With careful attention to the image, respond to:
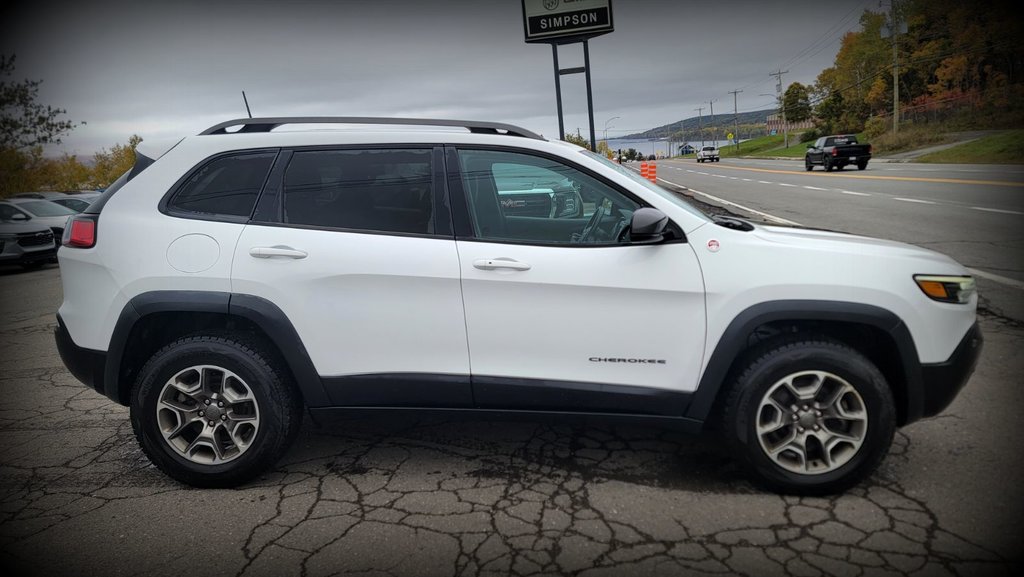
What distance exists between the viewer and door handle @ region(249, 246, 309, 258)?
3.12 m

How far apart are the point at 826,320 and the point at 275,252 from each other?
8.50ft

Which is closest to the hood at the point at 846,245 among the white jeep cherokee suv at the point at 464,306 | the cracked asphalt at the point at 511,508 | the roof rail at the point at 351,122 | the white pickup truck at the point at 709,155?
the white jeep cherokee suv at the point at 464,306

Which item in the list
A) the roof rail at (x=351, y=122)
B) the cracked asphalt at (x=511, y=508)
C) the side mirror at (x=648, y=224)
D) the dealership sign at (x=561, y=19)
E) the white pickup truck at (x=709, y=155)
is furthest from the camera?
the white pickup truck at (x=709, y=155)

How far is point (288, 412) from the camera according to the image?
3.22 meters

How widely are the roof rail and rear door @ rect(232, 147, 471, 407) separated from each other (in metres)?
0.28

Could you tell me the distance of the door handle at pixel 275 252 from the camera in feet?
10.2

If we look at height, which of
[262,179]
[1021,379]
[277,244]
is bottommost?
[1021,379]

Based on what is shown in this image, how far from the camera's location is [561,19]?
1292 cm

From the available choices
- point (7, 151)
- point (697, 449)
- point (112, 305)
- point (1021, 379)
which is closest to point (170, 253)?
point (112, 305)

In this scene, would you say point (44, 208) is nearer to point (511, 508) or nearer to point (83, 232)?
point (83, 232)

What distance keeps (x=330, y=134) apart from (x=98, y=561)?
85.0 inches

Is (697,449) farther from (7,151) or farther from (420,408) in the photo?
(7,151)

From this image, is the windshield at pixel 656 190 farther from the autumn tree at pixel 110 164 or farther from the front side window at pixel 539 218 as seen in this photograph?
the autumn tree at pixel 110 164

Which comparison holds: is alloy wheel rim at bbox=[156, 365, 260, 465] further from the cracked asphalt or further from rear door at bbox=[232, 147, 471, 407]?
rear door at bbox=[232, 147, 471, 407]
